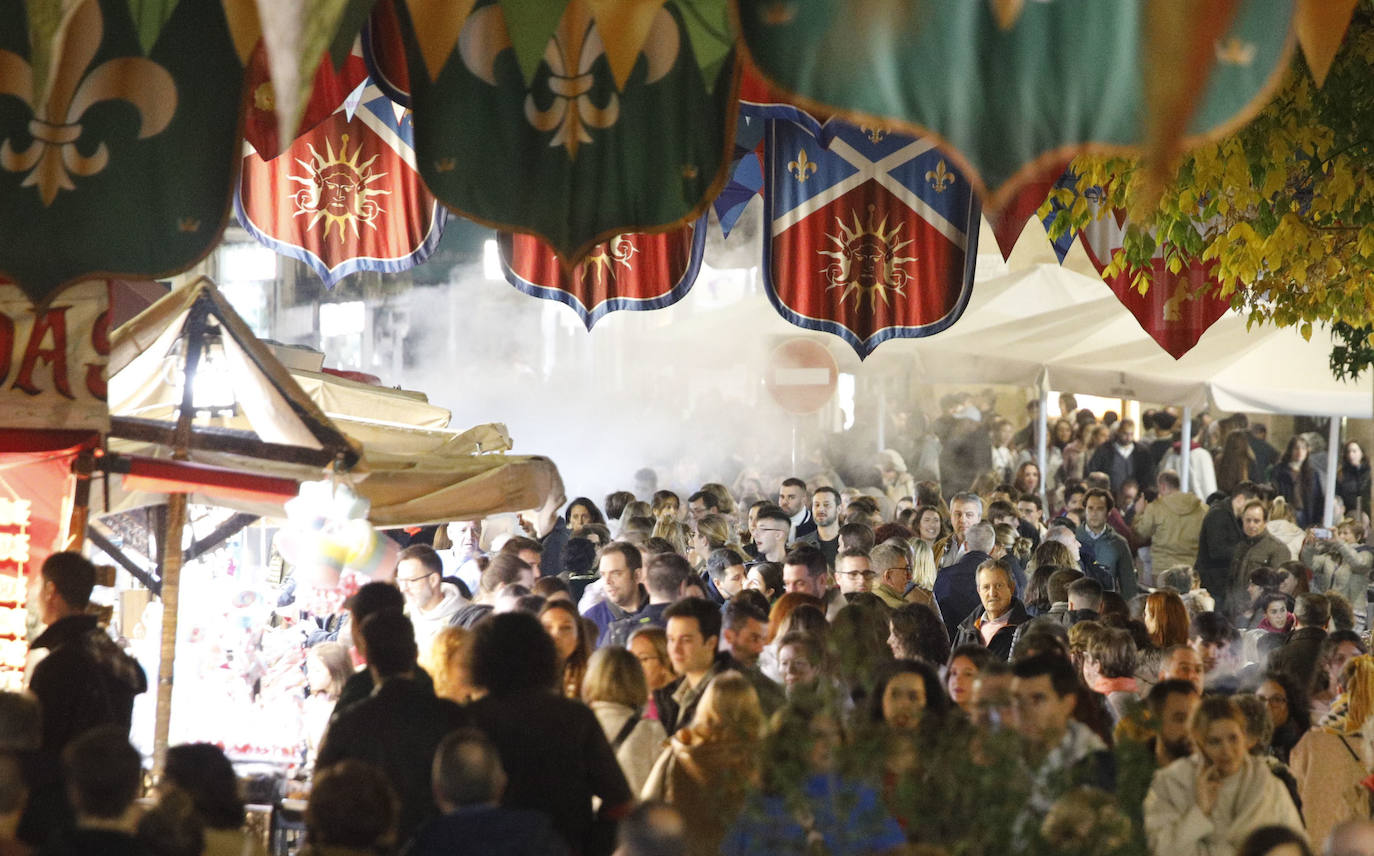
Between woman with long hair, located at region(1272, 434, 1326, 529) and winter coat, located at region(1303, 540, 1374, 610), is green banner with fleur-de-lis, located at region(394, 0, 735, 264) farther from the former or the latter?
woman with long hair, located at region(1272, 434, 1326, 529)

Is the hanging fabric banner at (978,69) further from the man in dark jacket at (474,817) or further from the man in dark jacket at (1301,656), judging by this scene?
the man in dark jacket at (1301,656)

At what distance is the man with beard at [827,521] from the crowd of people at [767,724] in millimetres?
2396

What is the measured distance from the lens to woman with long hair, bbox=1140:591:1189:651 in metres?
8.96

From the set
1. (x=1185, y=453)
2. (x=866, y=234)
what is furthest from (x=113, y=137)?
(x=1185, y=453)

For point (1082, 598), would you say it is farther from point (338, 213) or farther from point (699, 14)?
point (338, 213)

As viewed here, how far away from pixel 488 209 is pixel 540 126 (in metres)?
0.42

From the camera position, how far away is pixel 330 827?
4551 millimetres

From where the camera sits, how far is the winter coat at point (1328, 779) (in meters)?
6.96

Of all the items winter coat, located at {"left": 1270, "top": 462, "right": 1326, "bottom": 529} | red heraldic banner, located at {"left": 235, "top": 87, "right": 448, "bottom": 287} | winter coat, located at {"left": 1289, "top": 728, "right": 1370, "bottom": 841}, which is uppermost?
red heraldic banner, located at {"left": 235, "top": 87, "right": 448, "bottom": 287}

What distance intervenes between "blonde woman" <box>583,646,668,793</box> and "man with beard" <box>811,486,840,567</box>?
25.6 feet

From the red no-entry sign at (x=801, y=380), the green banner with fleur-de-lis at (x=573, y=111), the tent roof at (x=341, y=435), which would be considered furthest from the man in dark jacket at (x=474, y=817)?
the red no-entry sign at (x=801, y=380)

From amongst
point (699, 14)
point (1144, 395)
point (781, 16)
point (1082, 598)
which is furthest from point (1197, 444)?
point (781, 16)

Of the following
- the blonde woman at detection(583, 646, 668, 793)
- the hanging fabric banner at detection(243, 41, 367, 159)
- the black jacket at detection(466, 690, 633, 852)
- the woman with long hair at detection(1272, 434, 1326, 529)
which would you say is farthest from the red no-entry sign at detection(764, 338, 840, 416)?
the black jacket at detection(466, 690, 633, 852)

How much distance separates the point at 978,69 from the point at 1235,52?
0.75 meters
